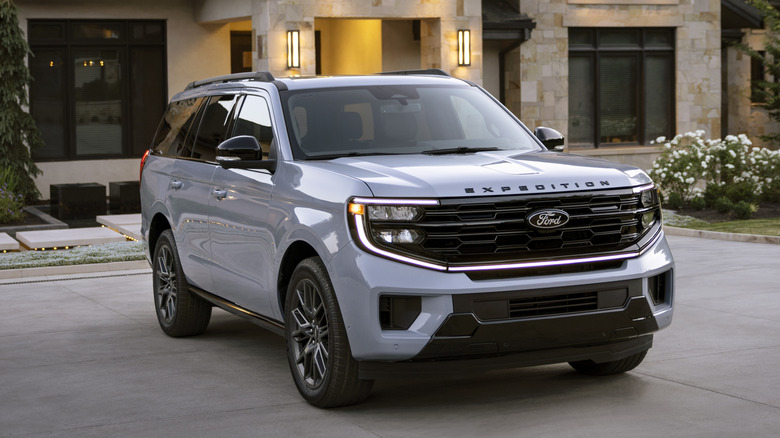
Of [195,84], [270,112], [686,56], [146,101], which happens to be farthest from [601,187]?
[686,56]

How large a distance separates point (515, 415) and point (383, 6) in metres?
16.5

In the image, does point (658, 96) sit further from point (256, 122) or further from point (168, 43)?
point (256, 122)

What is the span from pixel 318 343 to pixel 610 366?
200cm

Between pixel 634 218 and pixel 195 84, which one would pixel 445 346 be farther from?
pixel 195 84

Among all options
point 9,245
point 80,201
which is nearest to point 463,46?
point 80,201

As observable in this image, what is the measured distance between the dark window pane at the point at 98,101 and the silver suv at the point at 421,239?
53.9 ft

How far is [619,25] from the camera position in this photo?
2605 cm

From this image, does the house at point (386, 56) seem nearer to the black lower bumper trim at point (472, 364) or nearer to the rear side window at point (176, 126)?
the rear side window at point (176, 126)

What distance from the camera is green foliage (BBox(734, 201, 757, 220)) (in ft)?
58.3

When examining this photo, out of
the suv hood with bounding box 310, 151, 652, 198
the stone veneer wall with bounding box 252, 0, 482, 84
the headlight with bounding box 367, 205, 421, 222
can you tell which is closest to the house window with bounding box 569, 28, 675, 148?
the stone veneer wall with bounding box 252, 0, 482, 84

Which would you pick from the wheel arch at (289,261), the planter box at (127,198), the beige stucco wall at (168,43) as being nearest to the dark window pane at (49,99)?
the beige stucco wall at (168,43)

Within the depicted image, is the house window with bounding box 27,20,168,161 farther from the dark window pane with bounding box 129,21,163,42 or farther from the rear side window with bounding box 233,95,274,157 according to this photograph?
the rear side window with bounding box 233,95,274,157

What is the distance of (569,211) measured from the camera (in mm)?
6617

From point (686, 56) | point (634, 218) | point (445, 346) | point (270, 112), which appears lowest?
point (445, 346)
